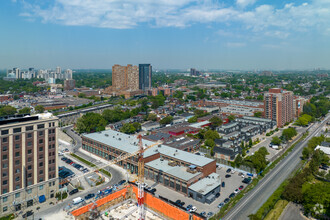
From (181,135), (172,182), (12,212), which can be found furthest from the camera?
(181,135)

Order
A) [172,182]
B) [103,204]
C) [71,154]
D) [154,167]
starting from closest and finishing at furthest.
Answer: [103,204] → [172,182] → [154,167] → [71,154]

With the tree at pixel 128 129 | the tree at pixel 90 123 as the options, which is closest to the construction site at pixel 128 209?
the tree at pixel 128 129

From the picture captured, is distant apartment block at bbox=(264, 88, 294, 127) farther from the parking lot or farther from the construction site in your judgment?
the construction site

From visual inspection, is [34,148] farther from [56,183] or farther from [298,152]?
[298,152]

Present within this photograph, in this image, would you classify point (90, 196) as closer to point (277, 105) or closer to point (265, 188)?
point (265, 188)

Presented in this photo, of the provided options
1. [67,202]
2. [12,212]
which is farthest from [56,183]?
[12,212]

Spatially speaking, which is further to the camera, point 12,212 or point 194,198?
point 194,198

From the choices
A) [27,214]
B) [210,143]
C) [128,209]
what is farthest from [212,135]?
[27,214]
